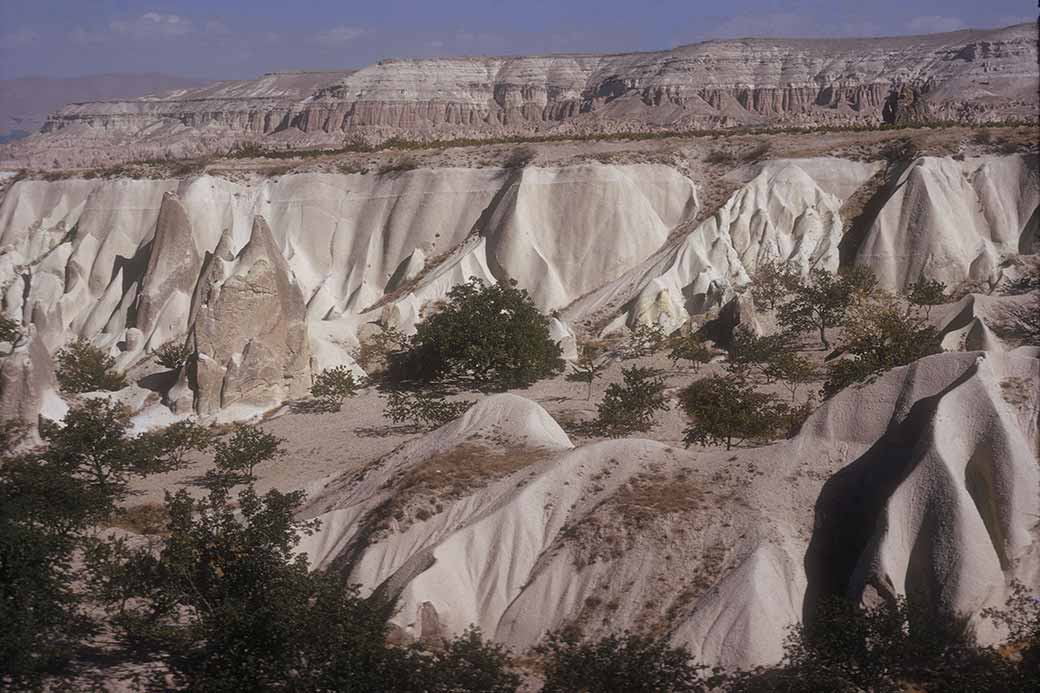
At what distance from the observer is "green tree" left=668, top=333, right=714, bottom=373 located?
25125 mm

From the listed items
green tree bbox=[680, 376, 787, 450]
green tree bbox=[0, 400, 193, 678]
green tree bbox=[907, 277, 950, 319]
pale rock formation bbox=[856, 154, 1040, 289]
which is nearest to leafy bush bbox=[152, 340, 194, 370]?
green tree bbox=[0, 400, 193, 678]

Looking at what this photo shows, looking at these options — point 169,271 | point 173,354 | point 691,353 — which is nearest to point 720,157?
point 691,353

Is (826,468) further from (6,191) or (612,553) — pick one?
(6,191)

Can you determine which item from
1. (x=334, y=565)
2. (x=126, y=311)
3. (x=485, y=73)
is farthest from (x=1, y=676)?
(x=485, y=73)

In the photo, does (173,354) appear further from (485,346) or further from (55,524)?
(55,524)

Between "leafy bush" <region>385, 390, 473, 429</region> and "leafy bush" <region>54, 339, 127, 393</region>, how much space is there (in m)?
9.29

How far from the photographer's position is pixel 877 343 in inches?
850

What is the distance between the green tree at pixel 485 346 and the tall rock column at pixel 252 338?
2916 millimetres

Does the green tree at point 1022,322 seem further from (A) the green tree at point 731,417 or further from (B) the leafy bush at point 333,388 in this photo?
(B) the leafy bush at point 333,388

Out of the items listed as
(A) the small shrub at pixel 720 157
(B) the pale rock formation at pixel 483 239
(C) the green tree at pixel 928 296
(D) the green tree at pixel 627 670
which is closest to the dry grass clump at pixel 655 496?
(D) the green tree at pixel 627 670

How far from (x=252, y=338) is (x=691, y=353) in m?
10.5

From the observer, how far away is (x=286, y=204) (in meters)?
38.7

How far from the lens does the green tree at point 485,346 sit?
24.5 metres

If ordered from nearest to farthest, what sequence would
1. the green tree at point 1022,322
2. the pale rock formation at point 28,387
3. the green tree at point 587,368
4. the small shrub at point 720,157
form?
the pale rock formation at point 28,387, the green tree at point 1022,322, the green tree at point 587,368, the small shrub at point 720,157
